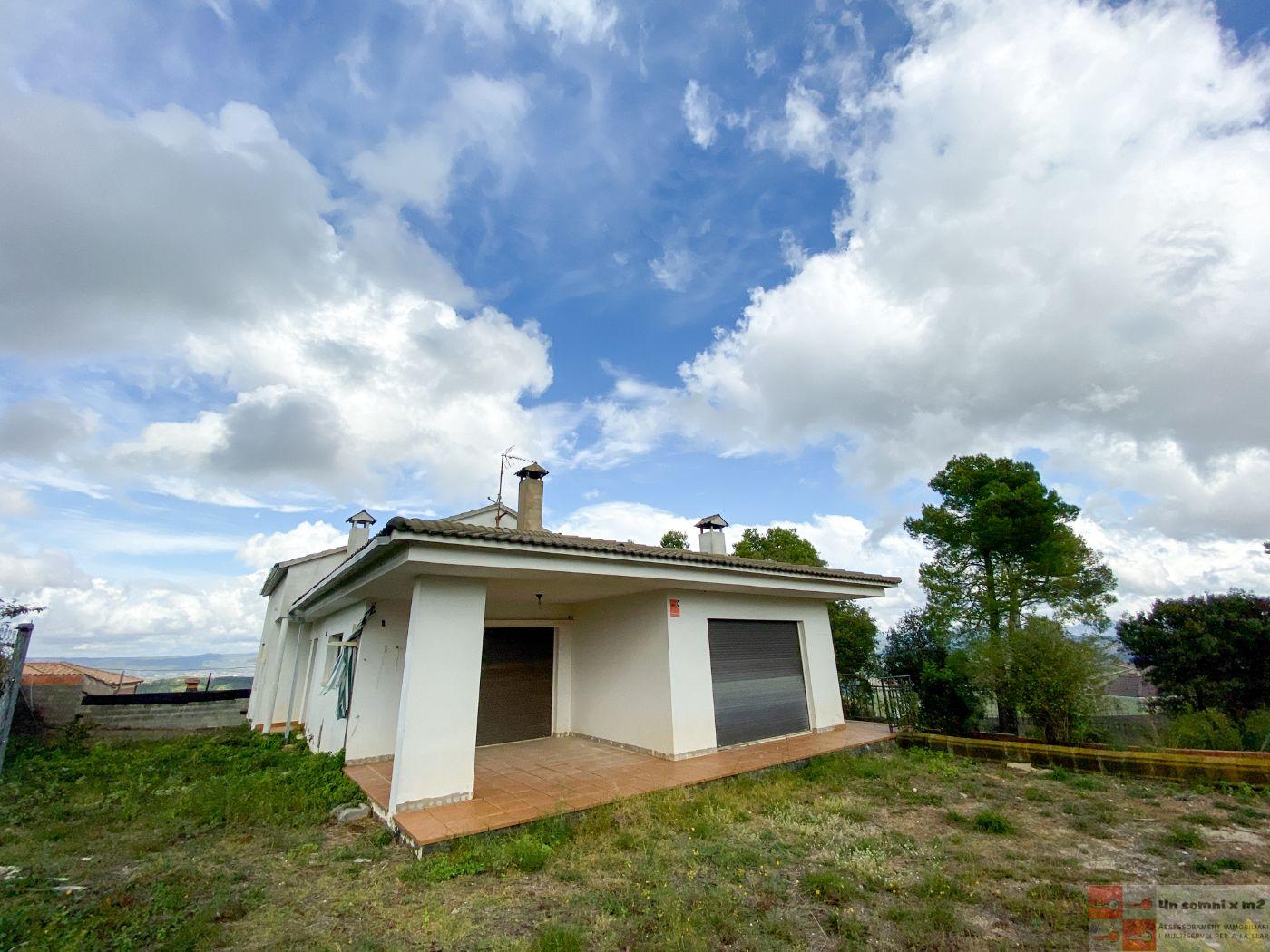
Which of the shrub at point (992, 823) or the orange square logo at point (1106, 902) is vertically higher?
the orange square logo at point (1106, 902)

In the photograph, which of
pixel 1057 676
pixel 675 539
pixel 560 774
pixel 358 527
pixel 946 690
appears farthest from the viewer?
pixel 675 539

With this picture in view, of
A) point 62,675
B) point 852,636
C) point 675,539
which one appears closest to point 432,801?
point 852,636

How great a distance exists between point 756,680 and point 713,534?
3589 millimetres

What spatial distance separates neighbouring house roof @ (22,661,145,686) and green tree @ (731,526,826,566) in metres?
20.2

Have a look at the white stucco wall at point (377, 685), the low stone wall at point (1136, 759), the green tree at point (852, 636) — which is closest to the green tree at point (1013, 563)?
the green tree at point (852, 636)

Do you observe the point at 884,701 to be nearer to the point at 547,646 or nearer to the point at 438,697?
the point at 547,646

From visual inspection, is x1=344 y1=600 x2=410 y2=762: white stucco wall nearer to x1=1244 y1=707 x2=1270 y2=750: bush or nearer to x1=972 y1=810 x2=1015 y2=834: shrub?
x1=972 y1=810 x2=1015 y2=834: shrub

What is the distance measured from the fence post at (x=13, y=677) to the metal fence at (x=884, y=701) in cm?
1559

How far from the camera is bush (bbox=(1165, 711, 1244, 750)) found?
23.3 feet

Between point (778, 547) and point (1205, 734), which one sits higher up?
point (778, 547)

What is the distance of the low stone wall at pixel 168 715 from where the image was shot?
12.8m

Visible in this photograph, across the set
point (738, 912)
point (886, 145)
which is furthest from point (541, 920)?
point (886, 145)

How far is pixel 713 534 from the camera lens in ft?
39.9

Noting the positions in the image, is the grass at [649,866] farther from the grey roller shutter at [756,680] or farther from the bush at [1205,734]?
the grey roller shutter at [756,680]
